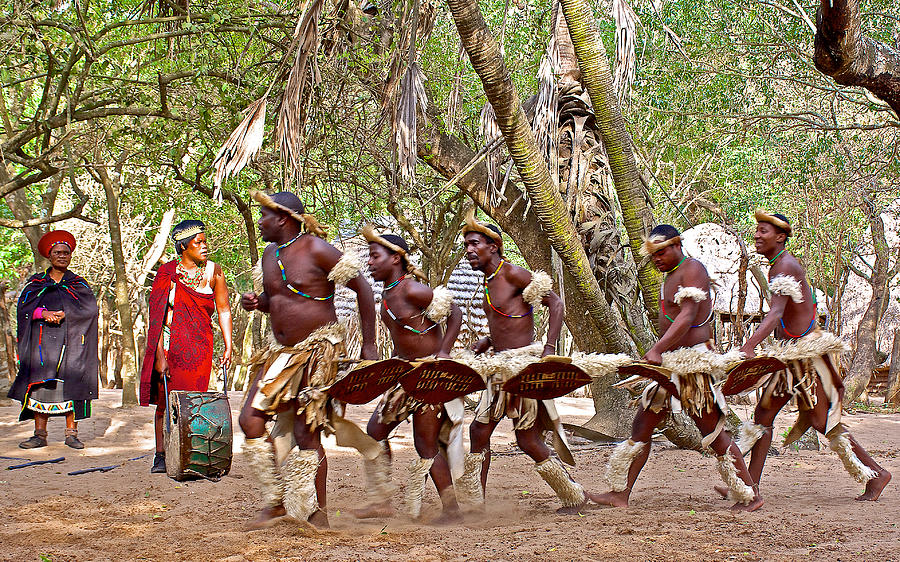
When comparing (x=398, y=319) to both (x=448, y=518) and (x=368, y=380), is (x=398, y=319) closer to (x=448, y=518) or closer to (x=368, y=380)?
(x=368, y=380)

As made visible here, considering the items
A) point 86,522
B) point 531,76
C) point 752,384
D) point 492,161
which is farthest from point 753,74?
point 86,522

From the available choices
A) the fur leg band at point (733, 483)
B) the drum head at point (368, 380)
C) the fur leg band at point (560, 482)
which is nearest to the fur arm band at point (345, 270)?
the drum head at point (368, 380)

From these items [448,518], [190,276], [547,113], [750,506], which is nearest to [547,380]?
[448,518]

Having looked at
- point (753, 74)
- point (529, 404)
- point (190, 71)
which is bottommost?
point (529, 404)

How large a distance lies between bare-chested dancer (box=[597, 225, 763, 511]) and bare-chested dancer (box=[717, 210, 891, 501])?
37cm

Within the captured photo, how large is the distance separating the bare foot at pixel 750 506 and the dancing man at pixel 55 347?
5439 mm

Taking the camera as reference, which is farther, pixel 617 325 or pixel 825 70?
pixel 617 325

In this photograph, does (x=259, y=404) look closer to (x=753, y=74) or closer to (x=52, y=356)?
(x=52, y=356)

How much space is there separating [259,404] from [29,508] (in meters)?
1.71

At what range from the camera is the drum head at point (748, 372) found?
5.01 m

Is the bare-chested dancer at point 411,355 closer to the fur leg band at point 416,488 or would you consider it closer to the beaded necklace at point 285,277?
the fur leg band at point 416,488

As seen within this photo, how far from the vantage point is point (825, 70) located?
13.4 feet

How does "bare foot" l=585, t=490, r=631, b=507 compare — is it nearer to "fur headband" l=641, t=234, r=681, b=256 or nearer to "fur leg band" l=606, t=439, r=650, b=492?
"fur leg band" l=606, t=439, r=650, b=492

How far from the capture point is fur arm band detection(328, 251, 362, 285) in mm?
4504
